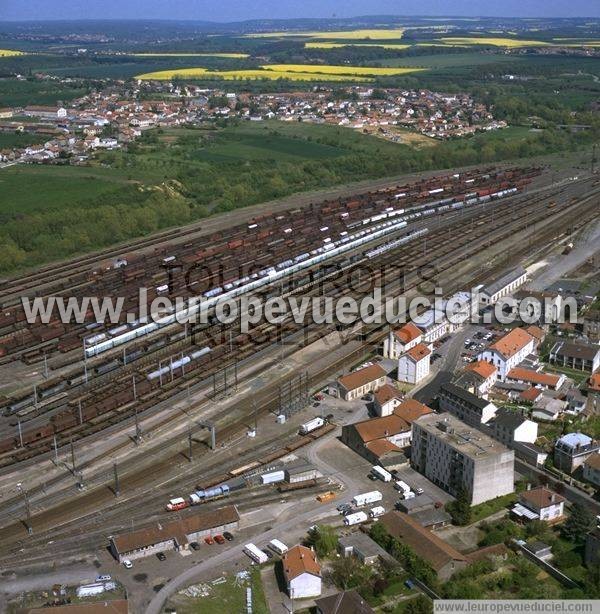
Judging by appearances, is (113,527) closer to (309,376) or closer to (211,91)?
(309,376)

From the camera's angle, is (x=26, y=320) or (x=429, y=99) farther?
(x=429, y=99)

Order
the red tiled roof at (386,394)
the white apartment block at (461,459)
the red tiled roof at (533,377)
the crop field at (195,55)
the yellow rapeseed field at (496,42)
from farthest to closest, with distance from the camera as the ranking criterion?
the yellow rapeseed field at (496,42) < the crop field at (195,55) < the red tiled roof at (533,377) < the red tiled roof at (386,394) < the white apartment block at (461,459)

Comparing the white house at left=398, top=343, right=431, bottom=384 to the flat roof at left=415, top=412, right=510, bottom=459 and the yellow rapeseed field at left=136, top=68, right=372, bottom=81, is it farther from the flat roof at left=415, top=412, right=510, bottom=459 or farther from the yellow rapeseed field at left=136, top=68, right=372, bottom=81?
the yellow rapeseed field at left=136, top=68, right=372, bottom=81

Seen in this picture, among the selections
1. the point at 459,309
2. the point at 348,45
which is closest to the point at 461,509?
the point at 459,309

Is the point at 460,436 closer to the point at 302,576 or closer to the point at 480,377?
the point at 480,377

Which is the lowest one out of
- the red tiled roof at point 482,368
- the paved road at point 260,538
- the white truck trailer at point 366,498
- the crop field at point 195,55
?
the paved road at point 260,538

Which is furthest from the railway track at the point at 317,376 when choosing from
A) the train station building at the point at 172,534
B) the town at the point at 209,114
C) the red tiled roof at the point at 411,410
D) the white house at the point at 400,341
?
the town at the point at 209,114

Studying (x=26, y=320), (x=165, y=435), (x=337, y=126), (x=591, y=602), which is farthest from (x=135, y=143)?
(x=591, y=602)

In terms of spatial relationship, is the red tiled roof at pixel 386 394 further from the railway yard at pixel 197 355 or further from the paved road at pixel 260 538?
the paved road at pixel 260 538
